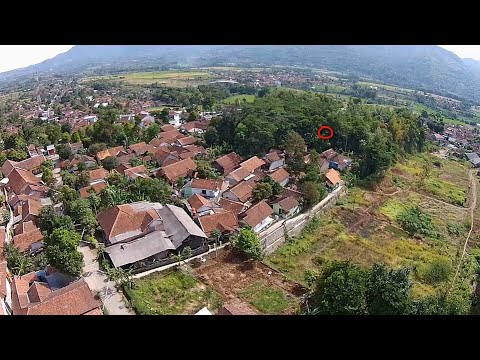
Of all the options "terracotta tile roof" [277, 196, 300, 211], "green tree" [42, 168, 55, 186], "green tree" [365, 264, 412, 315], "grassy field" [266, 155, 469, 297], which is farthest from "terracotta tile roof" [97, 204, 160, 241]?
"green tree" [365, 264, 412, 315]

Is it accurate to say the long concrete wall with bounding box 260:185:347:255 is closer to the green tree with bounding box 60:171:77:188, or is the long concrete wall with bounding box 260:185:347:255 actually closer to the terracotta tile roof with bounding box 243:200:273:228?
the terracotta tile roof with bounding box 243:200:273:228

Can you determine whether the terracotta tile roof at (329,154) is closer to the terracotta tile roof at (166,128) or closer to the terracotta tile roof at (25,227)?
the terracotta tile roof at (166,128)

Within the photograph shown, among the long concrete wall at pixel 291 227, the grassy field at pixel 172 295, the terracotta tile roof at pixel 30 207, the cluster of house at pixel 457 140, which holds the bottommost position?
the cluster of house at pixel 457 140

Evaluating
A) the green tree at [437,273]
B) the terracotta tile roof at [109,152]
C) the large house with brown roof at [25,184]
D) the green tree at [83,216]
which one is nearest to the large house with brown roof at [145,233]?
the green tree at [83,216]

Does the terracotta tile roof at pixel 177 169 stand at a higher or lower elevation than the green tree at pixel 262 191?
higher
